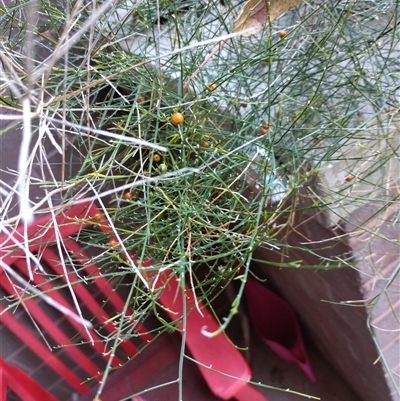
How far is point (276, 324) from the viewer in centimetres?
112

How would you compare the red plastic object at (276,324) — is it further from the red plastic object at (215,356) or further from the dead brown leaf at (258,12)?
the dead brown leaf at (258,12)

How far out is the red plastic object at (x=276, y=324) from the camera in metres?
1.06

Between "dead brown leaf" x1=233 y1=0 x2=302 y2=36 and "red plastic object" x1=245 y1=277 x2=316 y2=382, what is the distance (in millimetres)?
752

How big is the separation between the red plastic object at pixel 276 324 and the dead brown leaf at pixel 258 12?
752mm

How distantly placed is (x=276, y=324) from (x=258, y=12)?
2.86 ft

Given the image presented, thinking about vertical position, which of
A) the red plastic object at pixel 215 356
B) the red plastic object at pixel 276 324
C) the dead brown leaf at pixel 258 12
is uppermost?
the dead brown leaf at pixel 258 12

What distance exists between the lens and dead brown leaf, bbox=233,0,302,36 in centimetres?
44

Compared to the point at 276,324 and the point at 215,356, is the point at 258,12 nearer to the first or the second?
the point at 215,356

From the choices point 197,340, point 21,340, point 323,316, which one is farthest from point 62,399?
point 323,316

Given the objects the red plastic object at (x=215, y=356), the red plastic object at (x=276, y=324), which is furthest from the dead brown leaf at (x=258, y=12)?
the red plastic object at (x=276, y=324)

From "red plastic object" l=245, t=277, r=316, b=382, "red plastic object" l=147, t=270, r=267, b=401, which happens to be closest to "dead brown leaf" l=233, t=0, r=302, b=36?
"red plastic object" l=147, t=270, r=267, b=401

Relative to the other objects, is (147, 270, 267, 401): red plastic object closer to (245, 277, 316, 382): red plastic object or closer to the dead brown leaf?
(245, 277, 316, 382): red plastic object

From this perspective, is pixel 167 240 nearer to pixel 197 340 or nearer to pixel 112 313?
pixel 197 340

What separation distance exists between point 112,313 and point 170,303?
0.75 feet
